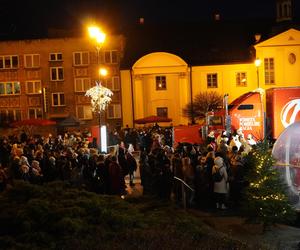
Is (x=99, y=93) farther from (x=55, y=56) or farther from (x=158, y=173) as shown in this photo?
(x=55, y=56)

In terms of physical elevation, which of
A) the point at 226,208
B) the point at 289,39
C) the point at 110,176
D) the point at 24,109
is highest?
the point at 289,39

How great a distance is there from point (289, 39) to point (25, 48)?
956 inches

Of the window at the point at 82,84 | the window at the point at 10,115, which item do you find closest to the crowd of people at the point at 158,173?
the window at the point at 82,84

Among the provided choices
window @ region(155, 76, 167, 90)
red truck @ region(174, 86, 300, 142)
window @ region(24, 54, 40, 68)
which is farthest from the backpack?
window @ region(24, 54, 40, 68)

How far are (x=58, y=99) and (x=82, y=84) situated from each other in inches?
110

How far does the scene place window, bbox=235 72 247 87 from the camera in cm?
4619

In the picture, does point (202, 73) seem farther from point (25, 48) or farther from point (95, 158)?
point (95, 158)

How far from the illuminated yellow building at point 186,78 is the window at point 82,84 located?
4.18 meters

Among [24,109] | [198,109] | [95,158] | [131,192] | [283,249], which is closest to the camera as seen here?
[283,249]

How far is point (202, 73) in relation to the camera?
46344mm

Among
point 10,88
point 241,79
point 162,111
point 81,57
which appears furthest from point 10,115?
point 241,79

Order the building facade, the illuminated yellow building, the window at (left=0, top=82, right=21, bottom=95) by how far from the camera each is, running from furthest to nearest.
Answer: the window at (left=0, top=82, right=21, bottom=95), the building facade, the illuminated yellow building

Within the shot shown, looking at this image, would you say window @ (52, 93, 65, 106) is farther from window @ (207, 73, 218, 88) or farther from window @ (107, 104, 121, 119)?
window @ (207, 73, 218, 88)

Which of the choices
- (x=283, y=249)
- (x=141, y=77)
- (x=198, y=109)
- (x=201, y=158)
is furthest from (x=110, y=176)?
(x=141, y=77)
